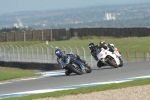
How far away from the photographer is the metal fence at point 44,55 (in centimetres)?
3607

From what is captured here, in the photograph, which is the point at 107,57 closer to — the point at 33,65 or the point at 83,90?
the point at 83,90

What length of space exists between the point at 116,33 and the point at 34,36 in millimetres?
13307

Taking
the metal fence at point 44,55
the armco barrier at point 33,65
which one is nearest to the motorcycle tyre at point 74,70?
the metal fence at point 44,55

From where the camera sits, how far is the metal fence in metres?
36.1

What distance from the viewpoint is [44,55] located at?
41.5 m

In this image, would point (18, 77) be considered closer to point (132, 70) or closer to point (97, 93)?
point (132, 70)

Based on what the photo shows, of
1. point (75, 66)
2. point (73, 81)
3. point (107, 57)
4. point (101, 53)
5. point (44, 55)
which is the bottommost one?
point (44, 55)

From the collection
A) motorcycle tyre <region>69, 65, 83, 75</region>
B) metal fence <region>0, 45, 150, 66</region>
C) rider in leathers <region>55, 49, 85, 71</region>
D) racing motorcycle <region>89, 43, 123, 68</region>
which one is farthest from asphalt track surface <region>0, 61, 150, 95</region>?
metal fence <region>0, 45, 150, 66</region>

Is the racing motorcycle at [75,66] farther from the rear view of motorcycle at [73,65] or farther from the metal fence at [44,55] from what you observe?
the metal fence at [44,55]

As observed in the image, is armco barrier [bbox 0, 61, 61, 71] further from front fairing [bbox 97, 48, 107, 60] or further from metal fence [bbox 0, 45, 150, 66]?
front fairing [bbox 97, 48, 107, 60]

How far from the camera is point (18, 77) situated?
24344 mm

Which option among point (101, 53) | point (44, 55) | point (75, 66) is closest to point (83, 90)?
point (75, 66)

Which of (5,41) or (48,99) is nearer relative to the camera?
(48,99)

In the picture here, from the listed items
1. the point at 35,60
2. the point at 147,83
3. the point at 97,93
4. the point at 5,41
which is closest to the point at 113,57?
the point at 147,83
